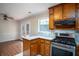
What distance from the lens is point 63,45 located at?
1274 mm

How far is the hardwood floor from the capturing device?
4.11ft

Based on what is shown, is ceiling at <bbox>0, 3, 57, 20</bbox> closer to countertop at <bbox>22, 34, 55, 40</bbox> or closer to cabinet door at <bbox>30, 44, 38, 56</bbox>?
countertop at <bbox>22, 34, 55, 40</bbox>

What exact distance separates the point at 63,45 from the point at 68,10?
20.9 inches

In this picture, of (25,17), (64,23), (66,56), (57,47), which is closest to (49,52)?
(57,47)

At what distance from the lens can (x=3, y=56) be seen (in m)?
1.18

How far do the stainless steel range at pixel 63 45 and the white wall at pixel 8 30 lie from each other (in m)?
0.63

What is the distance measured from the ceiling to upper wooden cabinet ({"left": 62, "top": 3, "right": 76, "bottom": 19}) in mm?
196

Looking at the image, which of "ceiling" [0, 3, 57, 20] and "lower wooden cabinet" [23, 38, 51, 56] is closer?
"ceiling" [0, 3, 57, 20]

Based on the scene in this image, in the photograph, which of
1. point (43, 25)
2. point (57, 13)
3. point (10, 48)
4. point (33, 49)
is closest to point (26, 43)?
point (33, 49)

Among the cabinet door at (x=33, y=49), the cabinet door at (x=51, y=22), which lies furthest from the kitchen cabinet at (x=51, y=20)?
the cabinet door at (x=33, y=49)

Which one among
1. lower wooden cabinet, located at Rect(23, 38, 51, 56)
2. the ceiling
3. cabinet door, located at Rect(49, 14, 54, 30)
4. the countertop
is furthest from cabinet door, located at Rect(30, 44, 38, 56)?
the ceiling

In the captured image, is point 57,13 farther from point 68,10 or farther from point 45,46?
point 45,46

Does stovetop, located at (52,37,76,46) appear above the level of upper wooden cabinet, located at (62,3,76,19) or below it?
below

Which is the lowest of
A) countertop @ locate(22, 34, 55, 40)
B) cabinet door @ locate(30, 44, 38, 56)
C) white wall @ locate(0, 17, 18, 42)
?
cabinet door @ locate(30, 44, 38, 56)
